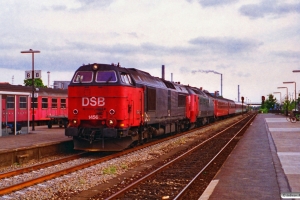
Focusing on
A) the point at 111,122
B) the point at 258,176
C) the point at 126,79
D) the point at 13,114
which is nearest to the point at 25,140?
the point at 111,122

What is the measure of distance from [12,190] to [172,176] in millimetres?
4747

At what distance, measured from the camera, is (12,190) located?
33.4ft

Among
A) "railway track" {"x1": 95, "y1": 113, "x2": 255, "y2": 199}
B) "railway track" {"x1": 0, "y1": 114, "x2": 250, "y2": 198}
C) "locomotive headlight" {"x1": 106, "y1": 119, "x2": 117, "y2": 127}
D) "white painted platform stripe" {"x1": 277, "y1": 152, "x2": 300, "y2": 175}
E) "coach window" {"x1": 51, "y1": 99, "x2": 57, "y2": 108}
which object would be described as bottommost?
"railway track" {"x1": 95, "y1": 113, "x2": 255, "y2": 199}

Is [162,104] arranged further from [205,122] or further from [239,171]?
[205,122]

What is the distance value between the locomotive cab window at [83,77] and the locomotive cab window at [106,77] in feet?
1.09

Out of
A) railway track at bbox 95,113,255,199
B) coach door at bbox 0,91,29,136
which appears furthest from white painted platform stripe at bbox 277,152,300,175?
coach door at bbox 0,91,29,136

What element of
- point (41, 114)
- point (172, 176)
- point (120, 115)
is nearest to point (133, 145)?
point (120, 115)

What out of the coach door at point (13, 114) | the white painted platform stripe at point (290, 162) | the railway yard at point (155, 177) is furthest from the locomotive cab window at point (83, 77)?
the coach door at point (13, 114)

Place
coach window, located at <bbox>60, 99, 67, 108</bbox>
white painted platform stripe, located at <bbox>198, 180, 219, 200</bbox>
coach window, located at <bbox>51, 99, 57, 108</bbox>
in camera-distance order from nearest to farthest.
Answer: white painted platform stripe, located at <bbox>198, 180, 219, 200</bbox> < coach window, located at <bbox>51, 99, 57, 108</bbox> < coach window, located at <bbox>60, 99, 67, 108</bbox>

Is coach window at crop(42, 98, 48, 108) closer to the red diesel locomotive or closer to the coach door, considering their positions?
the coach door

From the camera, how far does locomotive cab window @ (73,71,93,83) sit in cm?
1708

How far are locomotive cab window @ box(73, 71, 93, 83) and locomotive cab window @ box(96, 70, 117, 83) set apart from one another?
1.09 feet

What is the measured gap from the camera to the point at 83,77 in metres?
17.2

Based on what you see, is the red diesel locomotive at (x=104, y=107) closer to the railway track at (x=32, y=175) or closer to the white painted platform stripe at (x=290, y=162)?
the railway track at (x=32, y=175)
